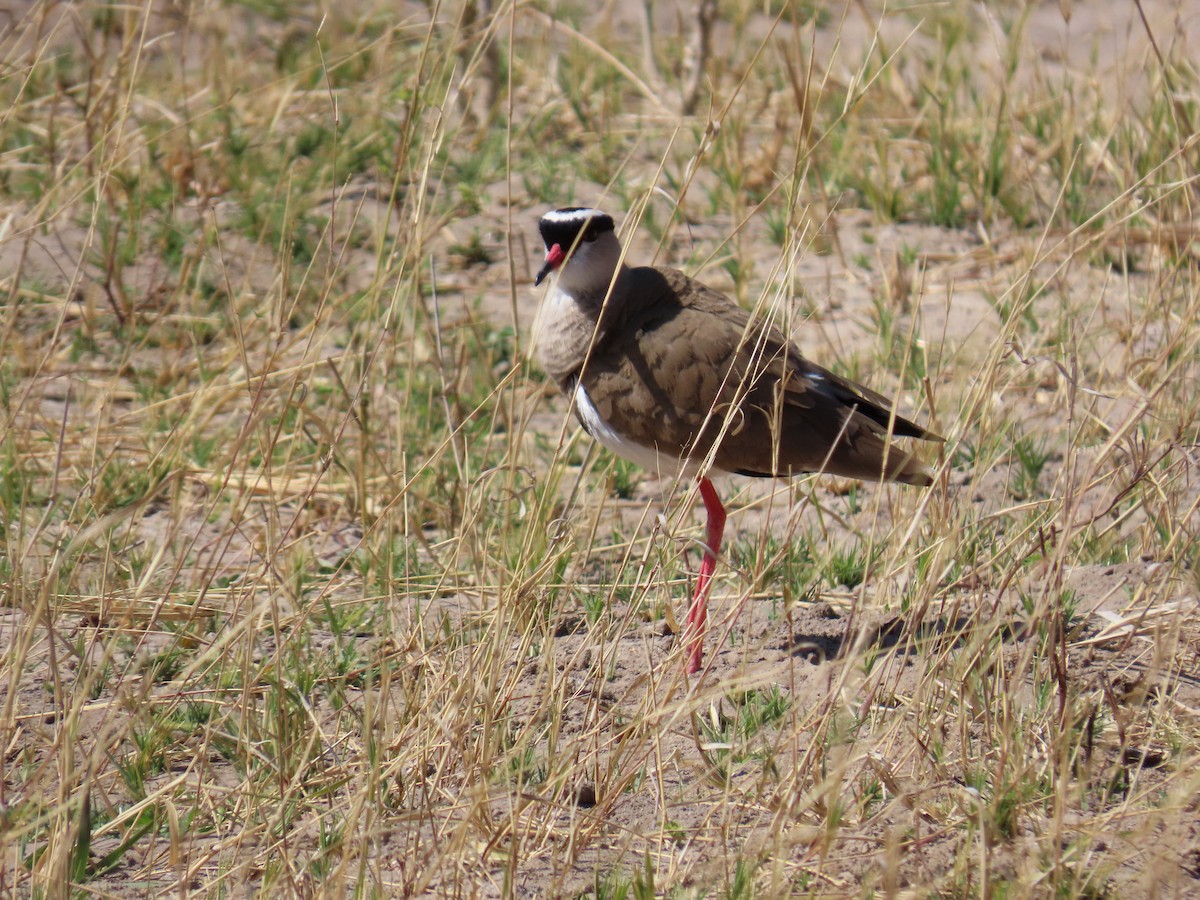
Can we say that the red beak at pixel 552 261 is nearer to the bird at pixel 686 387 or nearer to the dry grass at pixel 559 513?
the bird at pixel 686 387

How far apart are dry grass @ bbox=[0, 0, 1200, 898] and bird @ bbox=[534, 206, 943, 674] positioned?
13 centimetres

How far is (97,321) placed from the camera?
5.37 metres

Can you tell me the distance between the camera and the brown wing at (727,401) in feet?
11.8

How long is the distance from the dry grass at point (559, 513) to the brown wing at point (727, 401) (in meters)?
0.16

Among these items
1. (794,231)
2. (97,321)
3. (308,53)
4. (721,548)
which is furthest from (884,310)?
(308,53)

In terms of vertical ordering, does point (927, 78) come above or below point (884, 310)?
above

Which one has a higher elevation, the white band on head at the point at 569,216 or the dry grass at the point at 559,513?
the white band on head at the point at 569,216

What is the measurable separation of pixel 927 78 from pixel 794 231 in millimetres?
4356

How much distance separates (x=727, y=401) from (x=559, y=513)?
93 cm

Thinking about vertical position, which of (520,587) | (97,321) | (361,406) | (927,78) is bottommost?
(97,321)

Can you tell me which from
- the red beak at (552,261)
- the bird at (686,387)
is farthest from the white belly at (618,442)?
the red beak at (552,261)

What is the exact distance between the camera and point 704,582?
143 inches

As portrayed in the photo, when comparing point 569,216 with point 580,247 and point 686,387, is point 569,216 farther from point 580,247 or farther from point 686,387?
point 686,387

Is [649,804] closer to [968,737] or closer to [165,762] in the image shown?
[968,737]
